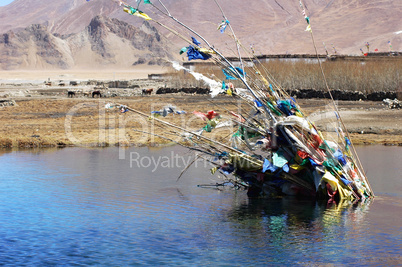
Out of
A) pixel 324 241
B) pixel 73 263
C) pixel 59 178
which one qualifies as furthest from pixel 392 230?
pixel 59 178

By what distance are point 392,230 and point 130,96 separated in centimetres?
3612

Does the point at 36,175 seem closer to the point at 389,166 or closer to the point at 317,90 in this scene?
the point at 389,166

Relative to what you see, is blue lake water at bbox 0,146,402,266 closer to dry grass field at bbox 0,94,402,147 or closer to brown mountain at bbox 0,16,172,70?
dry grass field at bbox 0,94,402,147

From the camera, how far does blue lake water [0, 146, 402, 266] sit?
30.6 feet

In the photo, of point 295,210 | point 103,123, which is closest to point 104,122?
point 103,123

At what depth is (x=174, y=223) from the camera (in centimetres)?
1103

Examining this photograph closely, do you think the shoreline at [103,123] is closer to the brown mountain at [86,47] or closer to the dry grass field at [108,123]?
the dry grass field at [108,123]

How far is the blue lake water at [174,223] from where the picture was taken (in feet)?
30.6

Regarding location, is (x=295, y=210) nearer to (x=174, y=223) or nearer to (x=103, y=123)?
(x=174, y=223)

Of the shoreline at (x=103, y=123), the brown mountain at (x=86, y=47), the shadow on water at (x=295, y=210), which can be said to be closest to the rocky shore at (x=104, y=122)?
the shoreline at (x=103, y=123)

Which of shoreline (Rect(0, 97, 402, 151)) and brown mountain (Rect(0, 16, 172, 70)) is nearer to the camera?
shoreline (Rect(0, 97, 402, 151))

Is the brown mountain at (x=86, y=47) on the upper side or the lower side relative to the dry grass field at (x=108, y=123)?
upper

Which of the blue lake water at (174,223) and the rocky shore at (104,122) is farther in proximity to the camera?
the rocky shore at (104,122)

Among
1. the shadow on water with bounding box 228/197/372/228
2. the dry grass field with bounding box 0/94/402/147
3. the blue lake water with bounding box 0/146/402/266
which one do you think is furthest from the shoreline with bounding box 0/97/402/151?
the shadow on water with bounding box 228/197/372/228
